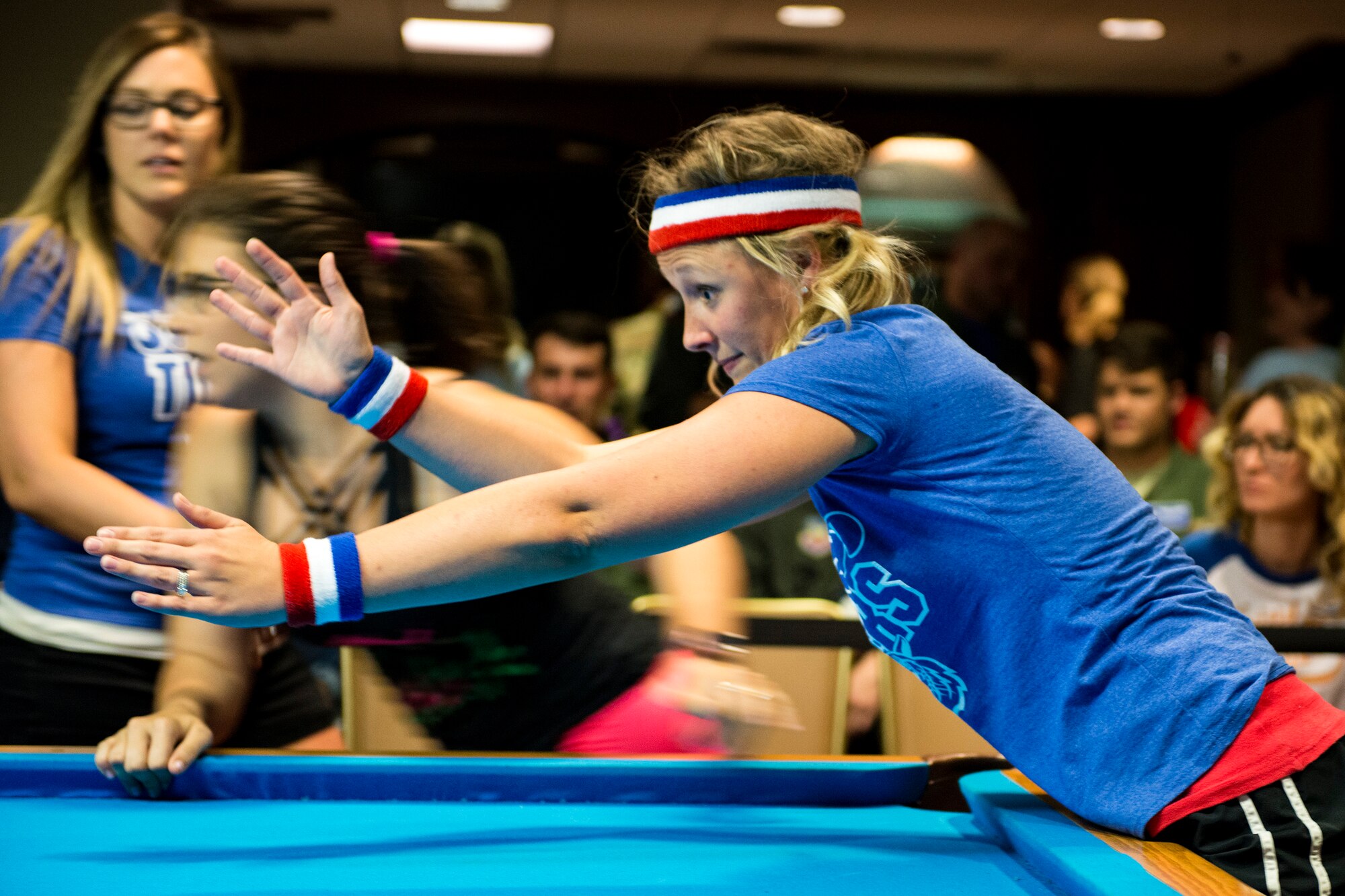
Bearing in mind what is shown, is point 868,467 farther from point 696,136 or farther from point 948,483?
point 696,136

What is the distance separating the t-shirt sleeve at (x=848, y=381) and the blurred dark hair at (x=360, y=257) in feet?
2.81

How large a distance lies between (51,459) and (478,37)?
5229mm

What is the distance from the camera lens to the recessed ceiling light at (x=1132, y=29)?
6465 millimetres

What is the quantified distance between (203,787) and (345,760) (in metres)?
0.19

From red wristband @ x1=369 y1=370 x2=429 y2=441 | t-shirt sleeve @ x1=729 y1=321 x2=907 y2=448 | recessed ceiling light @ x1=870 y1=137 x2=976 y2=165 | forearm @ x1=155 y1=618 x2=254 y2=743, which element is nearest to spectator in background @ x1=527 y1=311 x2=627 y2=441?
forearm @ x1=155 y1=618 x2=254 y2=743

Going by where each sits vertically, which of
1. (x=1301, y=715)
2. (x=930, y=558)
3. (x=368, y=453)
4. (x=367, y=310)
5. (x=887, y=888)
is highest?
(x=367, y=310)

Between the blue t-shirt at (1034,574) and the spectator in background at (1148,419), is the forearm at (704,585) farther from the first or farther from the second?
the spectator in background at (1148,419)

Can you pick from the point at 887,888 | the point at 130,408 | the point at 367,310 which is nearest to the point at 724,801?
the point at 887,888

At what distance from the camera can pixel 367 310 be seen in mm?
1869

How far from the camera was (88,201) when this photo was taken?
221cm

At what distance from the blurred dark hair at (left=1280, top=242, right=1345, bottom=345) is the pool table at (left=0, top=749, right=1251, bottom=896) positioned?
4328mm

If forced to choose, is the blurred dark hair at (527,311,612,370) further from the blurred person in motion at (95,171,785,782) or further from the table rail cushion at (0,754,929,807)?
the table rail cushion at (0,754,929,807)

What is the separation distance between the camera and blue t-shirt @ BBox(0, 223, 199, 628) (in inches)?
82.1

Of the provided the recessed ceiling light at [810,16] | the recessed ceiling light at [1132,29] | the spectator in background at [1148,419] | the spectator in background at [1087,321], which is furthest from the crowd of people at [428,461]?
the recessed ceiling light at [1132,29]
